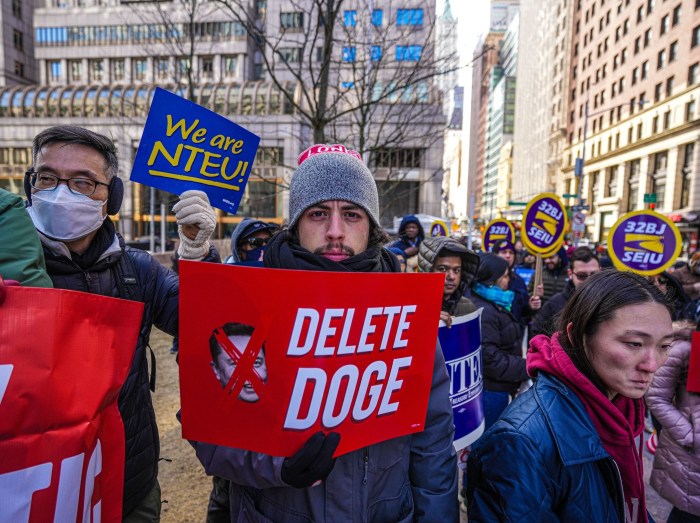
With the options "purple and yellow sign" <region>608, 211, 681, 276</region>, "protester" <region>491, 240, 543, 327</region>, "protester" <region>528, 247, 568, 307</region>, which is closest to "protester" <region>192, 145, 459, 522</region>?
"protester" <region>491, 240, 543, 327</region>

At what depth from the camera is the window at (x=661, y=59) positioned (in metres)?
38.3

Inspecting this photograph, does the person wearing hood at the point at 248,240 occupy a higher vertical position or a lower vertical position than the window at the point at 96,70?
lower

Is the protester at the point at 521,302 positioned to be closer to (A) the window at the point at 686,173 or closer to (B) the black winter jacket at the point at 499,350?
(B) the black winter jacket at the point at 499,350

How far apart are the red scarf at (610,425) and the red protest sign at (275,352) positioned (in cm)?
67

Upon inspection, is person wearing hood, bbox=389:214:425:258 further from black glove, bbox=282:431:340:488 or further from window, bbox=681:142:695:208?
window, bbox=681:142:695:208

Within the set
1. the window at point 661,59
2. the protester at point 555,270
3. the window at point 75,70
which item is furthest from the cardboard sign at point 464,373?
the window at point 75,70

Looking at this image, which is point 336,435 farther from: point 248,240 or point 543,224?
point 543,224

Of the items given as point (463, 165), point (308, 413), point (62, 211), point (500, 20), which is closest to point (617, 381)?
point (308, 413)

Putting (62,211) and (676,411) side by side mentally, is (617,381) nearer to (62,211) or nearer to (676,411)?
(676,411)

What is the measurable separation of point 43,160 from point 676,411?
3.37m

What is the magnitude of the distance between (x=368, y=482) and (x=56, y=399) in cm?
95

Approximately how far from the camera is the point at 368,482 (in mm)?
1439

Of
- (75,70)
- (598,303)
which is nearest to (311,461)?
(598,303)

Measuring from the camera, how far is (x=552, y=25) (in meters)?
65.1
